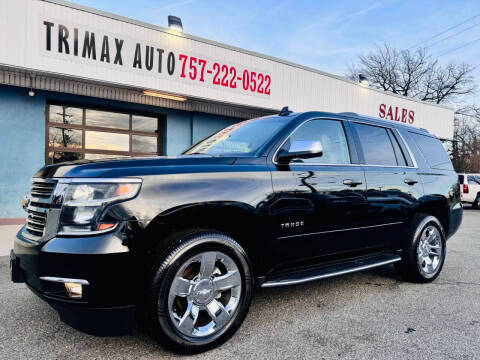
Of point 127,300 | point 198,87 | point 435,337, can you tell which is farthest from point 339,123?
point 198,87

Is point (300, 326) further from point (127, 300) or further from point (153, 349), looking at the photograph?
point (127, 300)

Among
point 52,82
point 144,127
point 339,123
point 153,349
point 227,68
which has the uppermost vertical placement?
point 227,68

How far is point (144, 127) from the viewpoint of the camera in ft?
35.1

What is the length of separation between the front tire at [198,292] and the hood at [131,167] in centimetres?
47

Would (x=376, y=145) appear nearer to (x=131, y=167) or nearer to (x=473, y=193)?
(x=131, y=167)

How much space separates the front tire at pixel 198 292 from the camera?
7.45 ft

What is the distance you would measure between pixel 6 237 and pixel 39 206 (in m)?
5.39

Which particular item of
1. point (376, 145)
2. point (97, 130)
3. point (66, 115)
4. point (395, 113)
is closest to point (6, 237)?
point (66, 115)

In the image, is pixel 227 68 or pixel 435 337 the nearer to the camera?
pixel 435 337

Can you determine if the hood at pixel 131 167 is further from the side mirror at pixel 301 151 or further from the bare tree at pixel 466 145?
the bare tree at pixel 466 145

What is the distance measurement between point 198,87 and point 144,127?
207cm

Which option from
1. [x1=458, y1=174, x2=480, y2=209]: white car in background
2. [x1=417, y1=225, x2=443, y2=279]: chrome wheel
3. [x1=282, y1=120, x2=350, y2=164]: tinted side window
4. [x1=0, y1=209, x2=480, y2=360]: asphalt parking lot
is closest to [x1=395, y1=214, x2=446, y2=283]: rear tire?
[x1=417, y1=225, x2=443, y2=279]: chrome wheel

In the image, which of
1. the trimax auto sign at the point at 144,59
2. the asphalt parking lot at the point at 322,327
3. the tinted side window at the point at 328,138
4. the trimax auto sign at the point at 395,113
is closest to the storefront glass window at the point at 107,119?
the trimax auto sign at the point at 144,59

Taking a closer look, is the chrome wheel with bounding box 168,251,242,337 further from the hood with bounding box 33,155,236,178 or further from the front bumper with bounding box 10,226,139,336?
the hood with bounding box 33,155,236,178
